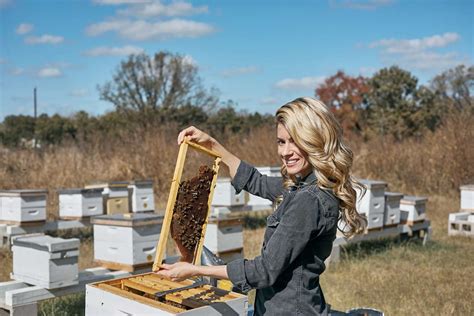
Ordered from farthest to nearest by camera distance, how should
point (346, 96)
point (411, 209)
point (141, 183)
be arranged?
point (346, 96), point (141, 183), point (411, 209)

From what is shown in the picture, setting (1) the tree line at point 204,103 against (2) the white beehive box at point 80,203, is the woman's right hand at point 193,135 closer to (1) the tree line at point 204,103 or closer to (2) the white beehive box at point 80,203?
(2) the white beehive box at point 80,203

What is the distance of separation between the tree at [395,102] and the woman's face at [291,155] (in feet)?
89.9

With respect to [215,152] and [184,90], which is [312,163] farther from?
[184,90]

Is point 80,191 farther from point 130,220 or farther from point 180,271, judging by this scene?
point 180,271

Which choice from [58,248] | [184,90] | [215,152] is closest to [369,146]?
[58,248]

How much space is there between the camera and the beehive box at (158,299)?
72.4 inches

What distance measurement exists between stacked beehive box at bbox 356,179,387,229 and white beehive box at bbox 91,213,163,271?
9.58 feet

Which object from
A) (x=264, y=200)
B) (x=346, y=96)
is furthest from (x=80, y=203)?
(x=346, y=96)

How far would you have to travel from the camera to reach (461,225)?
7930 mm

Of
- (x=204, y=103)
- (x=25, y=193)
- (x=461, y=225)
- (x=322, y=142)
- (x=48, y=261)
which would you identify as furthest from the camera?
(x=204, y=103)

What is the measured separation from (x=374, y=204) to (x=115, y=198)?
356 cm

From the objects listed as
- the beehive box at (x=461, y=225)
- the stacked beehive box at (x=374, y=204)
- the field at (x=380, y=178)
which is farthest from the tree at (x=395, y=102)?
the stacked beehive box at (x=374, y=204)

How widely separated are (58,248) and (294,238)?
2521 millimetres

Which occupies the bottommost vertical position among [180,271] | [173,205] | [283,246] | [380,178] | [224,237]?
[224,237]
